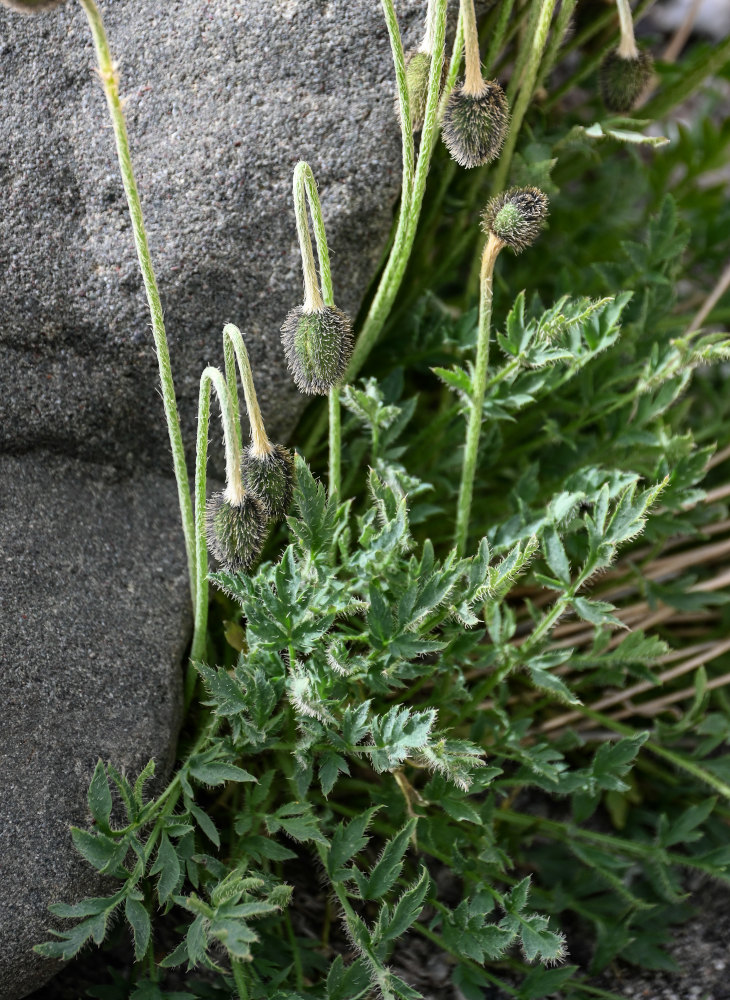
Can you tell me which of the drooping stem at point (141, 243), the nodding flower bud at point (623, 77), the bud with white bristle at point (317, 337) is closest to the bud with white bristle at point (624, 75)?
the nodding flower bud at point (623, 77)

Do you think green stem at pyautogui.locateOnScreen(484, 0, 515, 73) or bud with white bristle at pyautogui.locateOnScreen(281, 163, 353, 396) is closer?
bud with white bristle at pyautogui.locateOnScreen(281, 163, 353, 396)

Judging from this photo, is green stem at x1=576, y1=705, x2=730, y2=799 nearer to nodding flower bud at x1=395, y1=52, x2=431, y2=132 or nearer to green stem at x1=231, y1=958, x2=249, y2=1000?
green stem at x1=231, y1=958, x2=249, y2=1000

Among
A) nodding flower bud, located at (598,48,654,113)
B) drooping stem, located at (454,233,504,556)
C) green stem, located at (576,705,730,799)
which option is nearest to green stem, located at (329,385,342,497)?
drooping stem, located at (454,233,504,556)

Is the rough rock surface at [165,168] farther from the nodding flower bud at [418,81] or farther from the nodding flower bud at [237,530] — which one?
the nodding flower bud at [237,530]

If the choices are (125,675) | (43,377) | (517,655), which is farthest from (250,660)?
(43,377)

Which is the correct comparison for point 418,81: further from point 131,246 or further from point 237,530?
A: point 237,530

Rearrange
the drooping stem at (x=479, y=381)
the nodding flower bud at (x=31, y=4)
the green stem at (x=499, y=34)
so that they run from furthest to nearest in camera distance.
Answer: the green stem at (x=499, y=34) < the drooping stem at (x=479, y=381) < the nodding flower bud at (x=31, y=4)

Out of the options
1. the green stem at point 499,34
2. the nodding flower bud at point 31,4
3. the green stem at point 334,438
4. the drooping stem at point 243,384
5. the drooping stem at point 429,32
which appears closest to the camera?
the nodding flower bud at point 31,4
